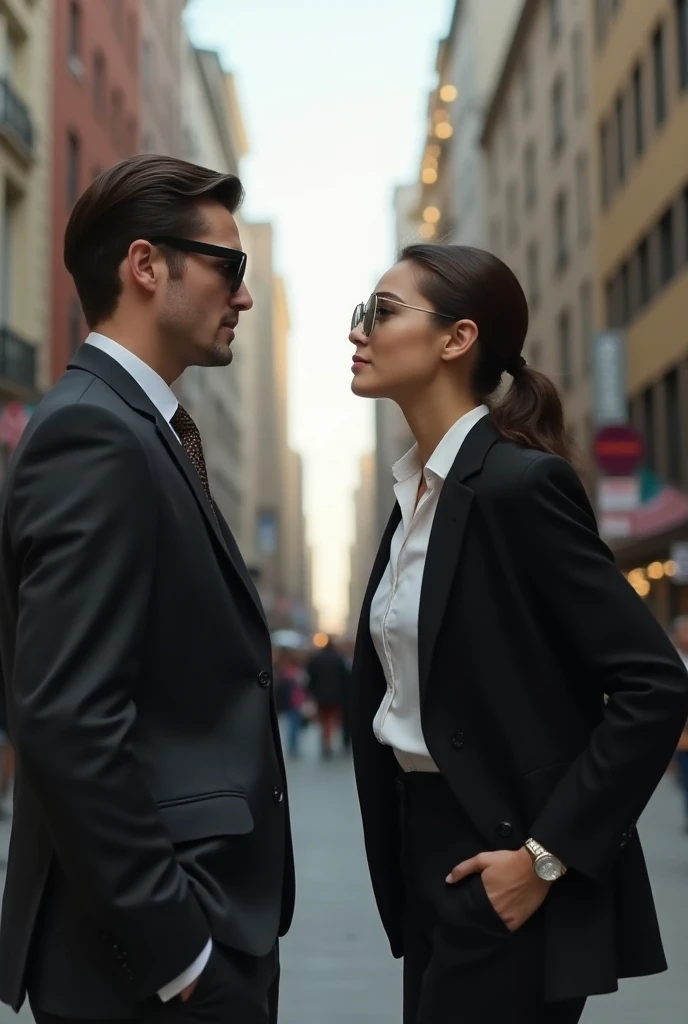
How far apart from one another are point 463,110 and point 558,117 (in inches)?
1026

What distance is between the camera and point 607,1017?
22.6ft

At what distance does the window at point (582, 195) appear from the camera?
140 ft

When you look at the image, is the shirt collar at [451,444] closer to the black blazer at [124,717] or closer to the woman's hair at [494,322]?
the woman's hair at [494,322]

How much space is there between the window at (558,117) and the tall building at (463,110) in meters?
9.81

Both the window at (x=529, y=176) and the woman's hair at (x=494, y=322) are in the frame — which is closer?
the woman's hair at (x=494, y=322)

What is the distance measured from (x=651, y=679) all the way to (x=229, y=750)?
80 cm

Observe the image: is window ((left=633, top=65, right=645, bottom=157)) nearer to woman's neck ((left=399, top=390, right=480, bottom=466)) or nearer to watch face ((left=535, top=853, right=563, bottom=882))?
woman's neck ((left=399, top=390, right=480, bottom=466))

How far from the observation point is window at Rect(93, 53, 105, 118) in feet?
136

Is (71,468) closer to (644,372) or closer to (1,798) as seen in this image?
(1,798)

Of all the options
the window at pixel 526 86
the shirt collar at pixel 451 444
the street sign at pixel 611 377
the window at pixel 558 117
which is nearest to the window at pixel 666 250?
the street sign at pixel 611 377

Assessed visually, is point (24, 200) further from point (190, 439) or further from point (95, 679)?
point (95, 679)

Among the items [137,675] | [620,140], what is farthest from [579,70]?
[137,675]

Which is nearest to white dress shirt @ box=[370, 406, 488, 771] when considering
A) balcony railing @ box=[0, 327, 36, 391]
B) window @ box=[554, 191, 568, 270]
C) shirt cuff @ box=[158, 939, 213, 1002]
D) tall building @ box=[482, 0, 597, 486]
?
shirt cuff @ box=[158, 939, 213, 1002]

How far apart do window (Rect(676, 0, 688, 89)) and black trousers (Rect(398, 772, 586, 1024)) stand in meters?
28.8
